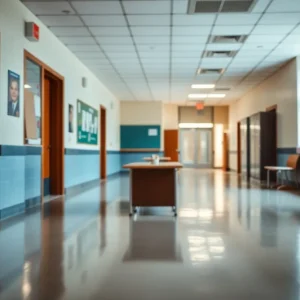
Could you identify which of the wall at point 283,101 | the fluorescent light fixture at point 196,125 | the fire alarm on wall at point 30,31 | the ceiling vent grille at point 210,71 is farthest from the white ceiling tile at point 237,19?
the fluorescent light fixture at point 196,125

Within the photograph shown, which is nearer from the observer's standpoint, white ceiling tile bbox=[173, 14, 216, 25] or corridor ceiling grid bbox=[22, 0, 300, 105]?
corridor ceiling grid bbox=[22, 0, 300, 105]

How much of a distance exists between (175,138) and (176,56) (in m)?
9.81

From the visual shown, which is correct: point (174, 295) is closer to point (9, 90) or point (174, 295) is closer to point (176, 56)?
point (9, 90)

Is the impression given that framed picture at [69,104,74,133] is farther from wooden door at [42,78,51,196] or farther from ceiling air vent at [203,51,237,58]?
ceiling air vent at [203,51,237,58]

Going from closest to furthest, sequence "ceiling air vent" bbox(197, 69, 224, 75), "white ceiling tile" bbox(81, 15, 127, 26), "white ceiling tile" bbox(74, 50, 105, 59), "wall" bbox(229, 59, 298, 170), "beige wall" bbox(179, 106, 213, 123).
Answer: "white ceiling tile" bbox(81, 15, 127, 26) → "white ceiling tile" bbox(74, 50, 105, 59) → "wall" bbox(229, 59, 298, 170) → "ceiling air vent" bbox(197, 69, 224, 75) → "beige wall" bbox(179, 106, 213, 123)

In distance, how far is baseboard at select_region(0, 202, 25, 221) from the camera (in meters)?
5.18

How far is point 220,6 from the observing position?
6.16 meters

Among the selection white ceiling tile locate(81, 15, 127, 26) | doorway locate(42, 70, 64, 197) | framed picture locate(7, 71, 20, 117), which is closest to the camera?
framed picture locate(7, 71, 20, 117)

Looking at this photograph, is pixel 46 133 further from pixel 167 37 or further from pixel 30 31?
pixel 167 37

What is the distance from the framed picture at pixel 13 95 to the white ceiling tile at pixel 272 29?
4.32 m

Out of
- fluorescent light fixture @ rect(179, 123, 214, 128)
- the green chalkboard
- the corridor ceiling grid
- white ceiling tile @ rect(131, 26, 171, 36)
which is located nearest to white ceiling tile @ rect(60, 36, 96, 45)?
the corridor ceiling grid

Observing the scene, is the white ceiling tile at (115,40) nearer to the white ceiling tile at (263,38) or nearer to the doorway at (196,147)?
the white ceiling tile at (263,38)

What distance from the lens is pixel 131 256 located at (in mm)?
3271

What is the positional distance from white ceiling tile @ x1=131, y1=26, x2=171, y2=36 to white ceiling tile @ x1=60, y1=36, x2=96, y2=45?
1.02 meters
